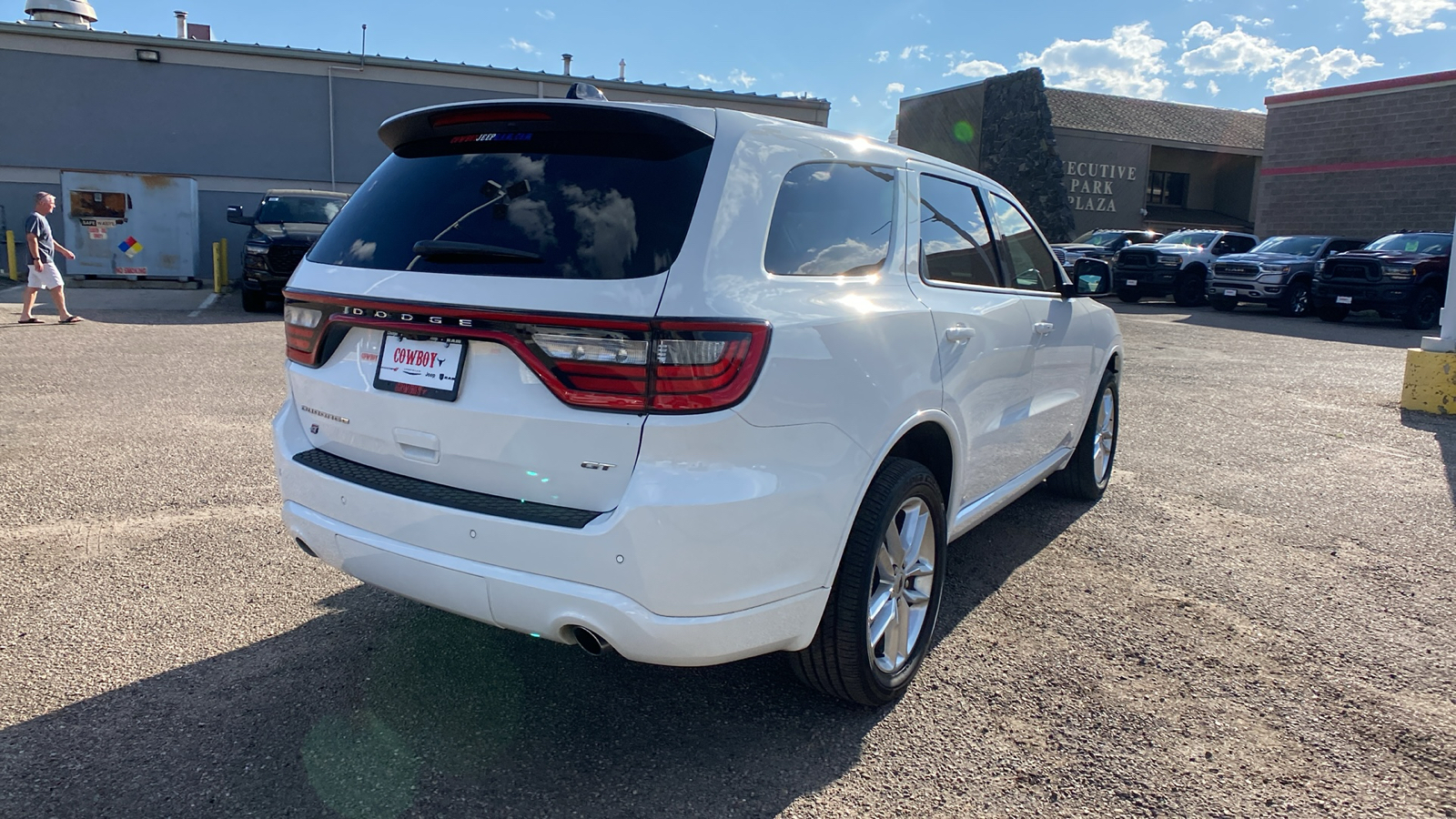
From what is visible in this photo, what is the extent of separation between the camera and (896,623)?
305 cm

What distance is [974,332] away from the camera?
341 centimetres

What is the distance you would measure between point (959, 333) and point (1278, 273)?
19035 millimetres

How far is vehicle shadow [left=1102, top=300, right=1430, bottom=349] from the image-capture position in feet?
50.9

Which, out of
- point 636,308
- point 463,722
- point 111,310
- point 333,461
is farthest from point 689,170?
point 111,310

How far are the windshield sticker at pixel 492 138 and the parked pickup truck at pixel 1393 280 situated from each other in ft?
62.5

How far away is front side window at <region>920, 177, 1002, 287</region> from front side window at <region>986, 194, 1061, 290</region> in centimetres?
17

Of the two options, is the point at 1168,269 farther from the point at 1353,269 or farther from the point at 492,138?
the point at 492,138

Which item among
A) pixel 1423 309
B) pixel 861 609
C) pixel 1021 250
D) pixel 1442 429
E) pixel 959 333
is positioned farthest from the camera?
pixel 1423 309

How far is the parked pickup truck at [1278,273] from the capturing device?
62.6ft

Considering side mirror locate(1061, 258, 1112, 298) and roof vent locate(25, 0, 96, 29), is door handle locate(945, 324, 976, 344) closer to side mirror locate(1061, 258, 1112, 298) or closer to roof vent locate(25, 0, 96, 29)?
side mirror locate(1061, 258, 1112, 298)

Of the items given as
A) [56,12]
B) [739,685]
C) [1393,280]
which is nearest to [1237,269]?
[1393,280]

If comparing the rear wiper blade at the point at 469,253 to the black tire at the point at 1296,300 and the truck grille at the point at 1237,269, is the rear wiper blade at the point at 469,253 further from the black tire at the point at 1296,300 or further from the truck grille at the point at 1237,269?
the truck grille at the point at 1237,269

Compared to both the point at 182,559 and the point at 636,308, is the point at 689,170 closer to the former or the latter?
the point at 636,308

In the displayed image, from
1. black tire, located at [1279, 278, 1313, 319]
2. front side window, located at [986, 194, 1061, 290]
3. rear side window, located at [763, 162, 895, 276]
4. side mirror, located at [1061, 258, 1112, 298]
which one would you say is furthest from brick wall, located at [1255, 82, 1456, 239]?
rear side window, located at [763, 162, 895, 276]
